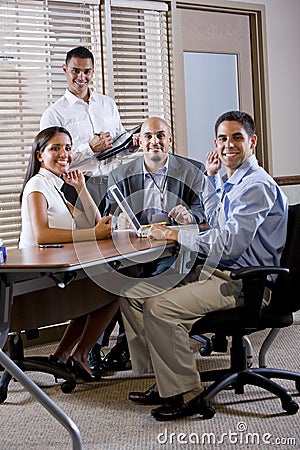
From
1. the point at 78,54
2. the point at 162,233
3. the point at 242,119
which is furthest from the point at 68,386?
the point at 78,54

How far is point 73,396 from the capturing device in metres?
3.41

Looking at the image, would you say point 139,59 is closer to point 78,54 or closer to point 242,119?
point 78,54

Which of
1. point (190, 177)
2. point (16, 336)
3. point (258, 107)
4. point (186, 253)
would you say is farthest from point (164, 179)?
point (258, 107)

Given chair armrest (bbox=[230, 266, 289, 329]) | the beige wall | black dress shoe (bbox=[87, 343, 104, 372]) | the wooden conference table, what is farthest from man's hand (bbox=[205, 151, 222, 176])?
the beige wall

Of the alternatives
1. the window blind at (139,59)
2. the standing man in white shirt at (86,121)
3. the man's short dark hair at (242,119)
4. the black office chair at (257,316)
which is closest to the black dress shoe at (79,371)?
the standing man in white shirt at (86,121)

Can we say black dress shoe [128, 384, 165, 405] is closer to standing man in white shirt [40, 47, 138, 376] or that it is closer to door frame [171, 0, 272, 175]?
standing man in white shirt [40, 47, 138, 376]

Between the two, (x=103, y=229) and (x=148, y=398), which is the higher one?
(x=103, y=229)

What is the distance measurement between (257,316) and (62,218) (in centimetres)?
106

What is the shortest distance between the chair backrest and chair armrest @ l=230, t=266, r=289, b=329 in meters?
0.08

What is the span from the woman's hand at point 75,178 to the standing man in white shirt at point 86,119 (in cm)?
47

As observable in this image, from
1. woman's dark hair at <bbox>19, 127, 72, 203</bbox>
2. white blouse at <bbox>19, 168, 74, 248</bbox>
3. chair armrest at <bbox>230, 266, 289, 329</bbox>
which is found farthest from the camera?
woman's dark hair at <bbox>19, 127, 72, 203</bbox>

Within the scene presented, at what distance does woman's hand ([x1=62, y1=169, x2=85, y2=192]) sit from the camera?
141 inches

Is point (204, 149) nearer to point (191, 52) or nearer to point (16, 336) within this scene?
point (191, 52)

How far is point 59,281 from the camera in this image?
2699 millimetres
